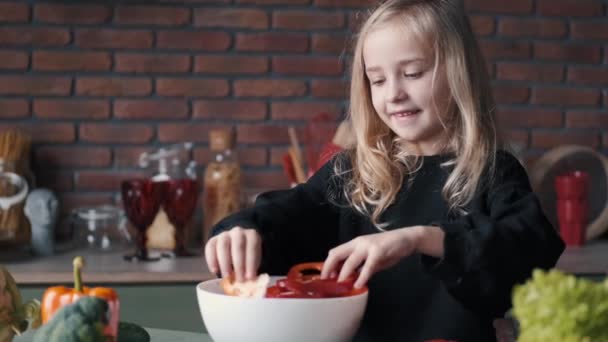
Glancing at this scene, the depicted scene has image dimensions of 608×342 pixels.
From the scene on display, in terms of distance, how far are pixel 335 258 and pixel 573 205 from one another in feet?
5.19

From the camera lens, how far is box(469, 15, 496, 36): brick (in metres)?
2.74

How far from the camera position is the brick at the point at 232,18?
8.66 ft

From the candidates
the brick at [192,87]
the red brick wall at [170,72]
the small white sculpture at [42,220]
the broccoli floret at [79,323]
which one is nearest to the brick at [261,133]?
the red brick wall at [170,72]

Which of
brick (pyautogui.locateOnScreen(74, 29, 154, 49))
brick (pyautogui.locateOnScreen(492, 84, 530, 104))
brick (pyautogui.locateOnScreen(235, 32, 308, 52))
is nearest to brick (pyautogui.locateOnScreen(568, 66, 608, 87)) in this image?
brick (pyautogui.locateOnScreen(492, 84, 530, 104))

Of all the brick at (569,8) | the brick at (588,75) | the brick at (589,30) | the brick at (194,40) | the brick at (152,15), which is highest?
the brick at (569,8)

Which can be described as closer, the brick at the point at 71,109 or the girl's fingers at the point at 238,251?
the girl's fingers at the point at 238,251

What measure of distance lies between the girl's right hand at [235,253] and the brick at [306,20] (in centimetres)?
158

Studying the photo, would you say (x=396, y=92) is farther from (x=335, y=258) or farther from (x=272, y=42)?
(x=272, y=42)

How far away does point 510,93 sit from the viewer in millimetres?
2795

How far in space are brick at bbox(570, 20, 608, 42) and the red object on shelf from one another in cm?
53

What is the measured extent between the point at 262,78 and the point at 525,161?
86cm

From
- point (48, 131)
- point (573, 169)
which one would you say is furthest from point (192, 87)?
point (573, 169)

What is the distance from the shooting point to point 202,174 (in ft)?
8.74

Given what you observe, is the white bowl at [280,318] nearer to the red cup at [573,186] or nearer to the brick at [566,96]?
the red cup at [573,186]
